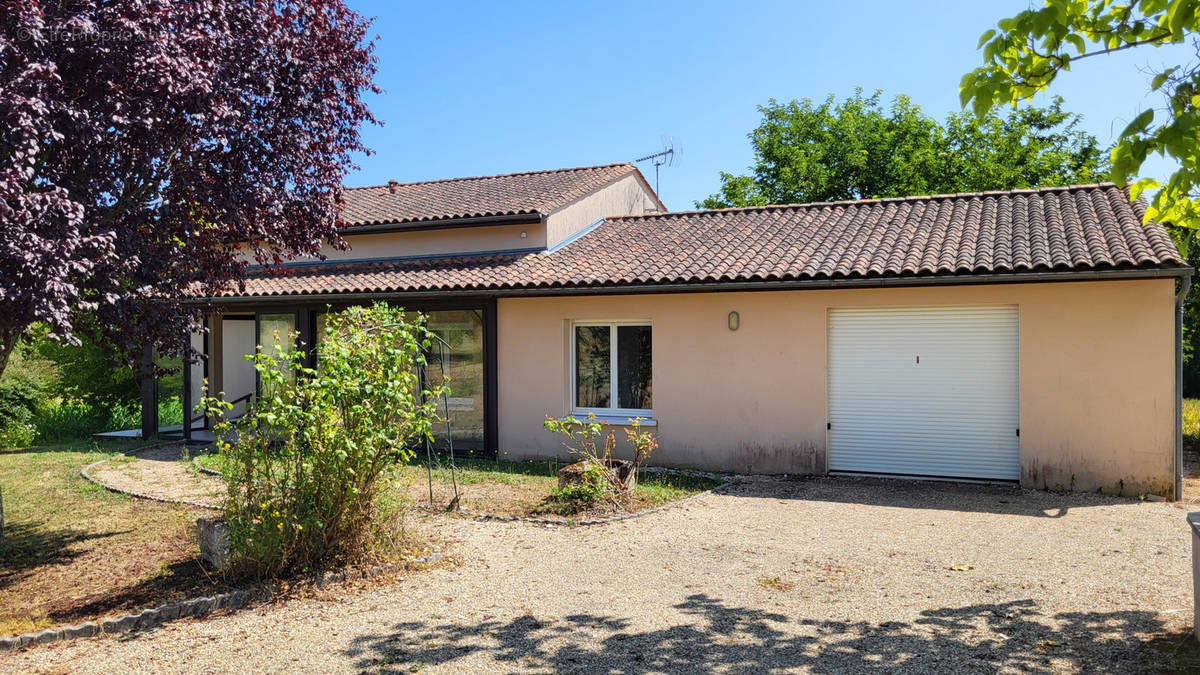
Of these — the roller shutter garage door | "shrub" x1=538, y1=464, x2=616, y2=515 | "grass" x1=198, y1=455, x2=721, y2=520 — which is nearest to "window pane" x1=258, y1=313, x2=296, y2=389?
"grass" x1=198, y1=455, x2=721, y2=520

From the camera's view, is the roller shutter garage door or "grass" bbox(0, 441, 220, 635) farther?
the roller shutter garage door

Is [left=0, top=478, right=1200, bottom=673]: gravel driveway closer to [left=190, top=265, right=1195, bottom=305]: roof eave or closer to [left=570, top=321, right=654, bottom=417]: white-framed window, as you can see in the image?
[left=190, top=265, right=1195, bottom=305]: roof eave

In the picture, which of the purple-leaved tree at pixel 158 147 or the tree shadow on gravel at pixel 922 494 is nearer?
the purple-leaved tree at pixel 158 147

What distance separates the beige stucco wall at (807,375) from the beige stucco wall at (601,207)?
2545mm

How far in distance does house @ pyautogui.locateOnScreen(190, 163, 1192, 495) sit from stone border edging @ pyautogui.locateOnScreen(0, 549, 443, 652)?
4470 millimetres

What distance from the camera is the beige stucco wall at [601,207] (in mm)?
15070

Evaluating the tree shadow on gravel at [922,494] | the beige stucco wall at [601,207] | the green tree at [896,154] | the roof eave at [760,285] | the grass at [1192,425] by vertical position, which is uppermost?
the green tree at [896,154]

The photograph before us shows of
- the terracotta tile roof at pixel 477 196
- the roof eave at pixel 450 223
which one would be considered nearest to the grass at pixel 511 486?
the roof eave at pixel 450 223

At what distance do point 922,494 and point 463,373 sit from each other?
7.38m

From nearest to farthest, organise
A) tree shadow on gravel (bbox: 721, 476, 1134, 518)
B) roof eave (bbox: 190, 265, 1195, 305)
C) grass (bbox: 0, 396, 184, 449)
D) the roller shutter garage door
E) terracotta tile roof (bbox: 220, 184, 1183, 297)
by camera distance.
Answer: tree shadow on gravel (bbox: 721, 476, 1134, 518) → roof eave (bbox: 190, 265, 1195, 305) → terracotta tile roof (bbox: 220, 184, 1183, 297) → the roller shutter garage door → grass (bbox: 0, 396, 184, 449)

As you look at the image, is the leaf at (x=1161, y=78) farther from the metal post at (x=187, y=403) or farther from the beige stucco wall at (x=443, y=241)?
the metal post at (x=187, y=403)

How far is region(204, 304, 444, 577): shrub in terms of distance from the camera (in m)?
6.36

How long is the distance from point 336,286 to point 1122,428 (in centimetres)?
1177

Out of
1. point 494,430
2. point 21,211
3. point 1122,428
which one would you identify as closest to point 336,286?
point 494,430
